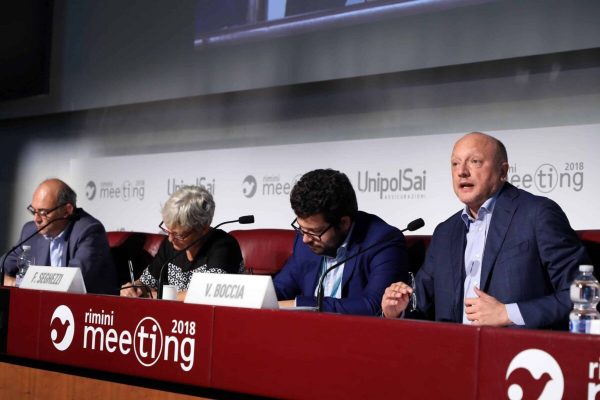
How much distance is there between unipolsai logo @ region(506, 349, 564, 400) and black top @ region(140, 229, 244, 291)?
6.08 feet

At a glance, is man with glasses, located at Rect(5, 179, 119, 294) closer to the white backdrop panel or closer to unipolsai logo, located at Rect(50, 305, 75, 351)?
unipolsai logo, located at Rect(50, 305, 75, 351)

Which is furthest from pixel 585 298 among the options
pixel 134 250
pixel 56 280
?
pixel 134 250

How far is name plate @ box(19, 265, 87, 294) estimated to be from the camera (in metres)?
2.39

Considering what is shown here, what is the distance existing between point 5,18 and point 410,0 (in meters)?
2.93

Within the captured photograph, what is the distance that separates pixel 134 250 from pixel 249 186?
37.5 inches

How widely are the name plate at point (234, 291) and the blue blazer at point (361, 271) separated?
0.59 metres

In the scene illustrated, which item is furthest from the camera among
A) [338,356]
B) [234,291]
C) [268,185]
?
[268,185]

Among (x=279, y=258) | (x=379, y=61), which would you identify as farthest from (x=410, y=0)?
(x=279, y=258)

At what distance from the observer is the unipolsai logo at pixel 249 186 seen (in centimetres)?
472

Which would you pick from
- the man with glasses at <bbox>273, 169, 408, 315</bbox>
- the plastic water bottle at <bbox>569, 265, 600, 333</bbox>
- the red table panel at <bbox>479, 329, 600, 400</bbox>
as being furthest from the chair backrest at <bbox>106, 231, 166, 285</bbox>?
the red table panel at <bbox>479, 329, 600, 400</bbox>

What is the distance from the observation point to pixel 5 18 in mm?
5336

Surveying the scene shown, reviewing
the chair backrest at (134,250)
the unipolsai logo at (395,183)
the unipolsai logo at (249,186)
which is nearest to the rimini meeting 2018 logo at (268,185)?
the unipolsai logo at (249,186)

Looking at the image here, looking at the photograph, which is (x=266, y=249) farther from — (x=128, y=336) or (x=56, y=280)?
(x=128, y=336)

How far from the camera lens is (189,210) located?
3203 mm
